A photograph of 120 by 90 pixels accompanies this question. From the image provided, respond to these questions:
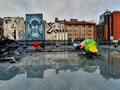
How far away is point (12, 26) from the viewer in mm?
69625

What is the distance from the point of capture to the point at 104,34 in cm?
8144

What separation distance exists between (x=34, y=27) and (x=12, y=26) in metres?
14.6

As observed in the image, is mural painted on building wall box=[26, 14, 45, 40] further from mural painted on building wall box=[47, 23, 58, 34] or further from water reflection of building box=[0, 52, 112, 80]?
water reflection of building box=[0, 52, 112, 80]

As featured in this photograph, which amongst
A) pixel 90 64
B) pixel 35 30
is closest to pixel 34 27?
pixel 35 30

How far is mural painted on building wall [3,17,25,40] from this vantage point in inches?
2618

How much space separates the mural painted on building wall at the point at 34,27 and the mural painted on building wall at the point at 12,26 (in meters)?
7.38

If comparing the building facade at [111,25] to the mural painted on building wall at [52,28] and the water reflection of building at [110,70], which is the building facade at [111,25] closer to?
the mural painted on building wall at [52,28]

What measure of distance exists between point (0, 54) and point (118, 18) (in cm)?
6674

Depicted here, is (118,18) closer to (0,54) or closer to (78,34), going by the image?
(78,34)

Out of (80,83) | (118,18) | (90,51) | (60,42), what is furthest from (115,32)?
(80,83)

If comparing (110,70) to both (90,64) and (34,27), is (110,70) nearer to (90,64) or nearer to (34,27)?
(90,64)

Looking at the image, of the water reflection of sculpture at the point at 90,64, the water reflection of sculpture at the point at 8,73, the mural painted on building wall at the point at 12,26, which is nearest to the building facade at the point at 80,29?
the mural painted on building wall at the point at 12,26

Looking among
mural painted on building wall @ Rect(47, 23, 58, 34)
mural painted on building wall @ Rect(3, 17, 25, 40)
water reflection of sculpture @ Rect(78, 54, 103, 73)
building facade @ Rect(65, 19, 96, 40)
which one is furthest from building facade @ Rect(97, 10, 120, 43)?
water reflection of sculpture @ Rect(78, 54, 103, 73)

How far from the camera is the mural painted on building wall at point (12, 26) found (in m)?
66.5
